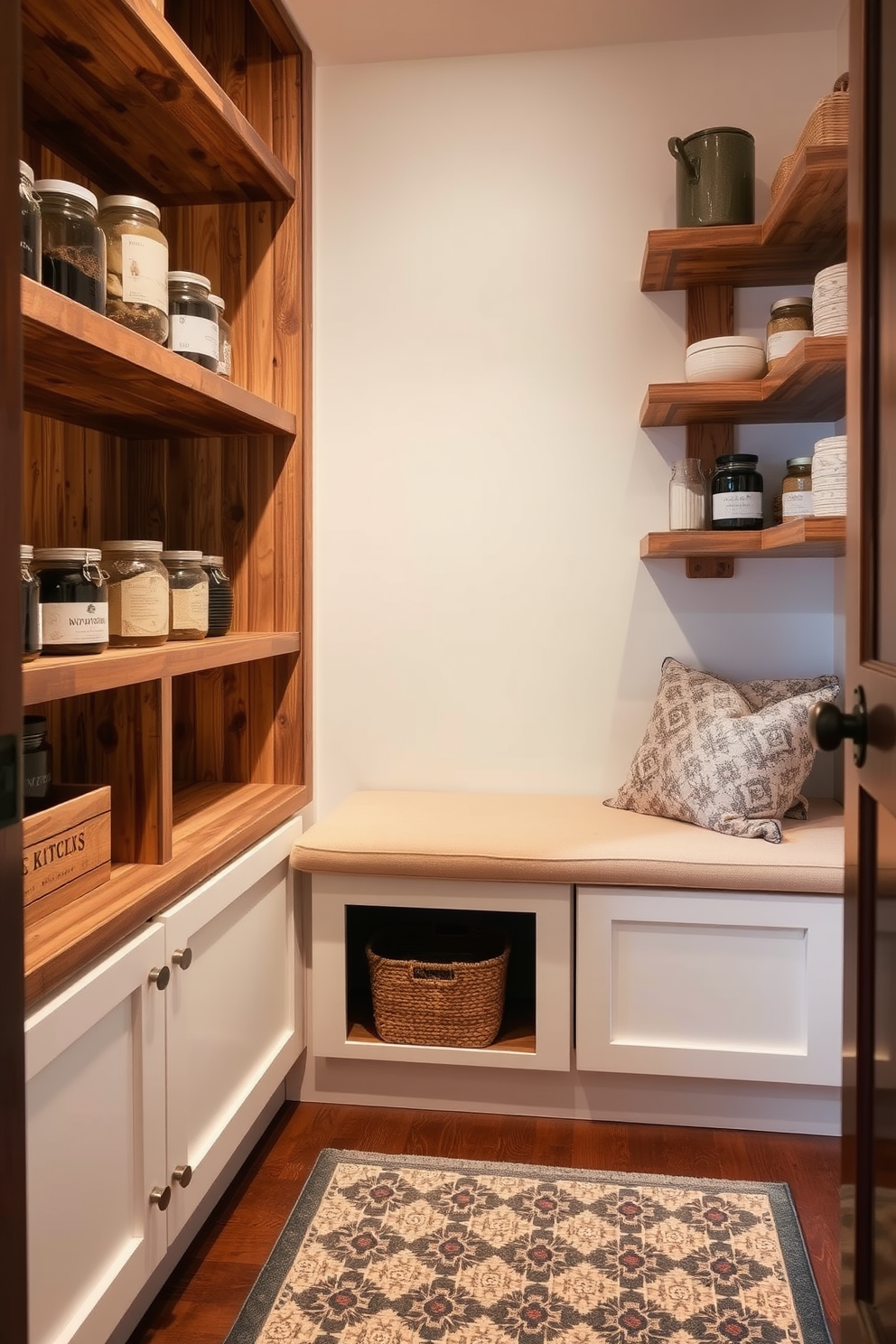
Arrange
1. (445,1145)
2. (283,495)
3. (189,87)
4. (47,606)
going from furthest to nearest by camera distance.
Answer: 1. (283,495)
2. (445,1145)
3. (189,87)
4. (47,606)

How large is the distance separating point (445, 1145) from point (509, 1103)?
0.64 ft

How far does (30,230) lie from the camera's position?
50.3 inches

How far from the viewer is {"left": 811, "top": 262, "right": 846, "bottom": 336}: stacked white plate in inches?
76.8

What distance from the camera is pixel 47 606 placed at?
148 centimetres

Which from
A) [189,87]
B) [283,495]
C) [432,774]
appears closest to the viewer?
[189,87]

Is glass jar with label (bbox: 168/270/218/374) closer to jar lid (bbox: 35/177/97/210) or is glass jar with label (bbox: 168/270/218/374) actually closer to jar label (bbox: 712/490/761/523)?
jar lid (bbox: 35/177/97/210)

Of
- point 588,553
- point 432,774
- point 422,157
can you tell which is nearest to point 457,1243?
point 432,774

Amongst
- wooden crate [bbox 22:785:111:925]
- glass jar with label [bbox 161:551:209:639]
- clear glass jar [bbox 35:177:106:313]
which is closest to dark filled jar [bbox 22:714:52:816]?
wooden crate [bbox 22:785:111:925]

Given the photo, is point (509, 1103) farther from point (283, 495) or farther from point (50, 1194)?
point (283, 495)

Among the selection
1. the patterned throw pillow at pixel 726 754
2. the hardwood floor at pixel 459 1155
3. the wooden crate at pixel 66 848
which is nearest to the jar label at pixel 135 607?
the wooden crate at pixel 66 848

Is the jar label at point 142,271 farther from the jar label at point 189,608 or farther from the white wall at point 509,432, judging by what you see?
the white wall at point 509,432

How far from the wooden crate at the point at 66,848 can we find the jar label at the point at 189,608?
42 centimetres

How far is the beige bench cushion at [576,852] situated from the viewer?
6.77 feet

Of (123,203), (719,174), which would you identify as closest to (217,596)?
(123,203)
